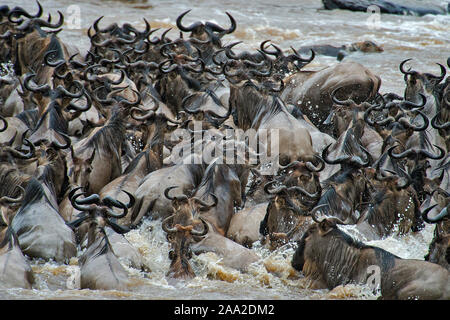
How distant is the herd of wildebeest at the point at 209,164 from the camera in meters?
8.94

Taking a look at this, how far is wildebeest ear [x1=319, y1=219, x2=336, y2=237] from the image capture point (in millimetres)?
8961

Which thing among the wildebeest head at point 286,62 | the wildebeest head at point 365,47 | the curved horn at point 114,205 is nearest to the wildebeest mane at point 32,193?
the curved horn at point 114,205

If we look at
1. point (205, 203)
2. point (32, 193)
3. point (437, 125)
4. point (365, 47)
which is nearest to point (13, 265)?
point (32, 193)

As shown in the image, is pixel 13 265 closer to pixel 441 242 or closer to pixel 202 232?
pixel 202 232

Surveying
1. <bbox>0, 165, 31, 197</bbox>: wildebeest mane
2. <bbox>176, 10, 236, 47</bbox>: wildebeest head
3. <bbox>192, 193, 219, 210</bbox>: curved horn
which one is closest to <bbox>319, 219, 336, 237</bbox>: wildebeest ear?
<bbox>192, 193, 219, 210</bbox>: curved horn

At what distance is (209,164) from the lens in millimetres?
11211

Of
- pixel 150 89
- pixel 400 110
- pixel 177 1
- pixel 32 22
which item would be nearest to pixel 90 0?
pixel 177 1

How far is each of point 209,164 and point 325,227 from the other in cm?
268

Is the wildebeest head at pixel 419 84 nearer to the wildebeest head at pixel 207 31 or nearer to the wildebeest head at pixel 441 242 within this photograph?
the wildebeest head at pixel 207 31

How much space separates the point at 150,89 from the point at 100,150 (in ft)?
8.83

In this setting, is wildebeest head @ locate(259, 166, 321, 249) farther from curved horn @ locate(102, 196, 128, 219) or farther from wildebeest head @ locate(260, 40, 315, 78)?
wildebeest head @ locate(260, 40, 315, 78)

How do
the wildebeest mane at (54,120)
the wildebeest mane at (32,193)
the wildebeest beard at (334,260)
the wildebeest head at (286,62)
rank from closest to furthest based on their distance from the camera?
the wildebeest beard at (334,260) < the wildebeest mane at (32,193) < the wildebeest mane at (54,120) < the wildebeest head at (286,62)

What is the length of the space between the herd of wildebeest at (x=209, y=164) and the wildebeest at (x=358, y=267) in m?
0.01

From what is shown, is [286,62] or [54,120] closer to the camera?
[54,120]
